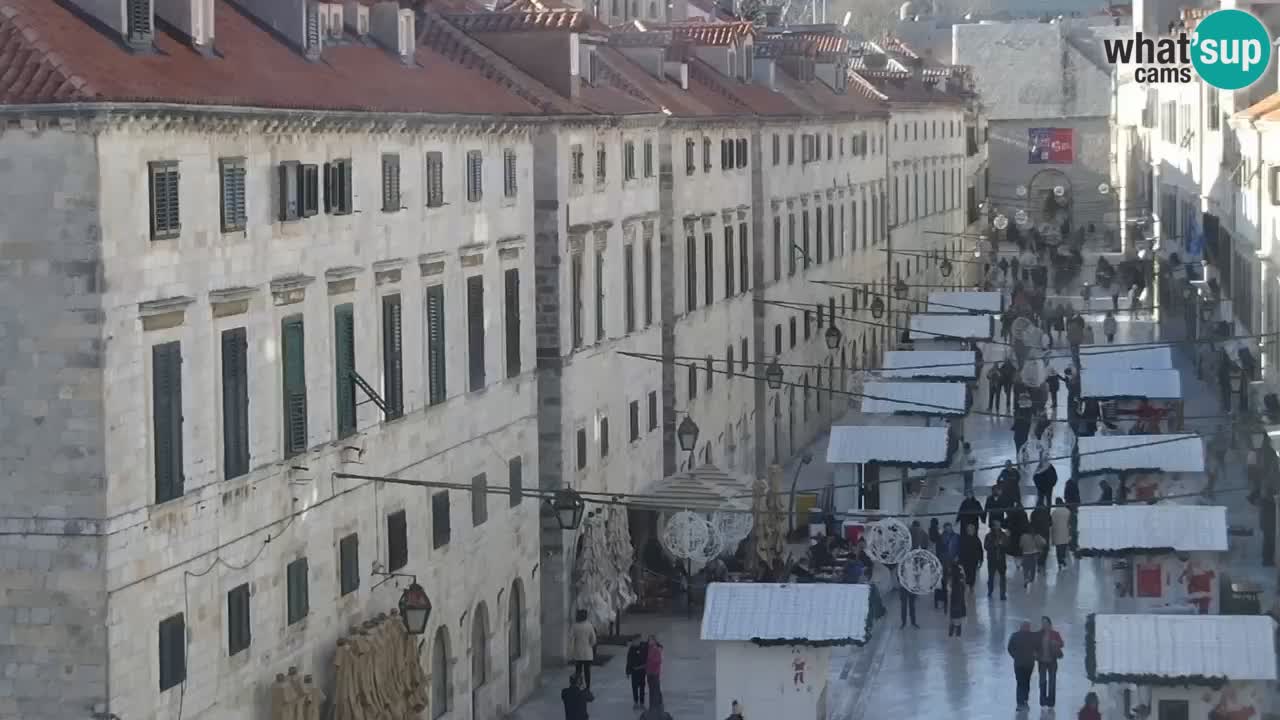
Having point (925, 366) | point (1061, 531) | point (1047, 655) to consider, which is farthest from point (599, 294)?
point (925, 366)

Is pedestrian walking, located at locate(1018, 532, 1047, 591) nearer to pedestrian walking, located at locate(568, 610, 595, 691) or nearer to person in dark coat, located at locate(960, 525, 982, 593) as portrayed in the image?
person in dark coat, located at locate(960, 525, 982, 593)

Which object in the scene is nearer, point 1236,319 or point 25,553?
point 25,553

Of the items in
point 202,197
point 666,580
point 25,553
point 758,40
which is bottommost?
point 666,580

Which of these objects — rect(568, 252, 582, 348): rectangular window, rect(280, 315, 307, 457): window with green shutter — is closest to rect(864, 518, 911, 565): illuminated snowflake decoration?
rect(568, 252, 582, 348): rectangular window

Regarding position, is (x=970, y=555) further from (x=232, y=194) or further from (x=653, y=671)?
(x=232, y=194)

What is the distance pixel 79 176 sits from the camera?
69.2ft

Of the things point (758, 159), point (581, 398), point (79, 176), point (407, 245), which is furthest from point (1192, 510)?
point (758, 159)

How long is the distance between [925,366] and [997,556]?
14741 millimetres

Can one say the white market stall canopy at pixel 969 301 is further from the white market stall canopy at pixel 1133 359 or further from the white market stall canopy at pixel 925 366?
the white market stall canopy at pixel 1133 359

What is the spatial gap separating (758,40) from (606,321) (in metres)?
27.2

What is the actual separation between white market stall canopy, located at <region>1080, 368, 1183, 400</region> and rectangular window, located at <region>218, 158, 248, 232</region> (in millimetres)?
28986

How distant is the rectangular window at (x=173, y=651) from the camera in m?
22.5

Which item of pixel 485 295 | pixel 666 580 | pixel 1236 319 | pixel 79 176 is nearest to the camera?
pixel 79 176

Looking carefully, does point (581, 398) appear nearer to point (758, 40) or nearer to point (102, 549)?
point (102, 549)
